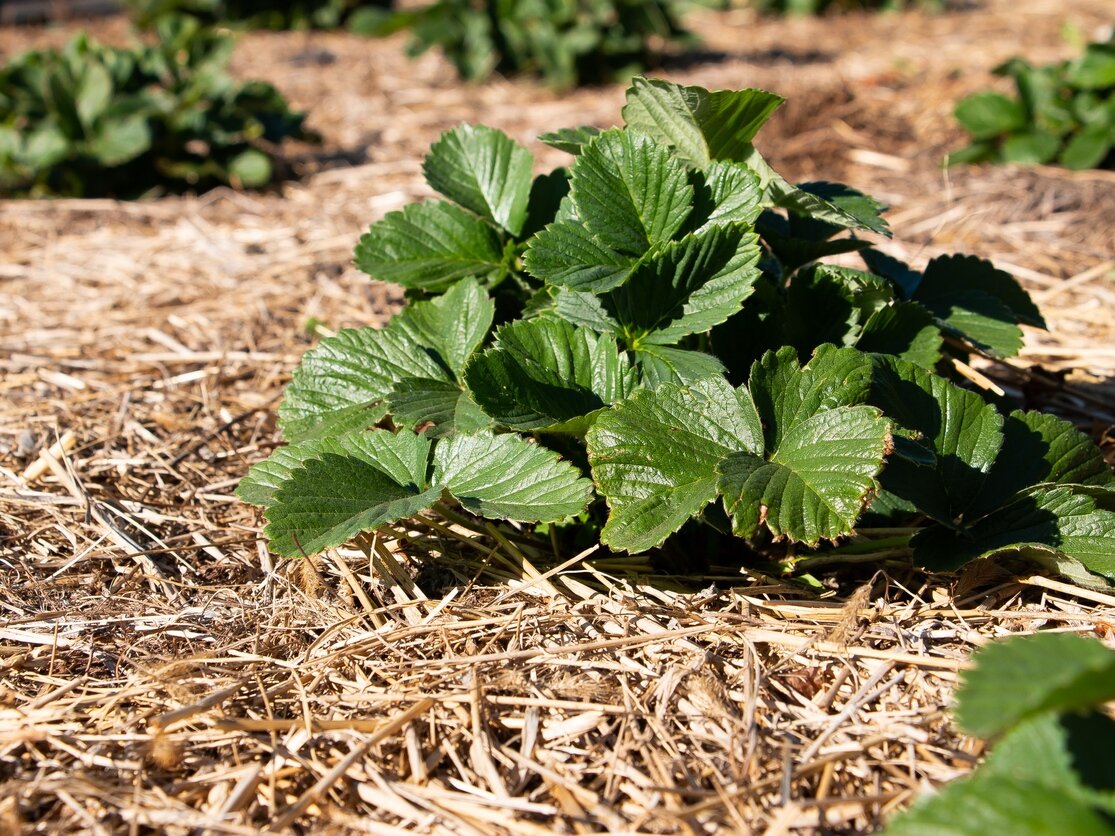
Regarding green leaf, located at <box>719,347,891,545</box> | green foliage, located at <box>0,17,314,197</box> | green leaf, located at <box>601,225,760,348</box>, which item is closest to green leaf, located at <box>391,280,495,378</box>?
green leaf, located at <box>601,225,760,348</box>

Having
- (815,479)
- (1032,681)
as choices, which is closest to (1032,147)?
(815,479)

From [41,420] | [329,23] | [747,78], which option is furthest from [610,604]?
[329,23]

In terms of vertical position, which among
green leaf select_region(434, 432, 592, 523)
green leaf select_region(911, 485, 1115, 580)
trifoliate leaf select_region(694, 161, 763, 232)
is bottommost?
green leaf select_region(911, 485, 1115, 580)

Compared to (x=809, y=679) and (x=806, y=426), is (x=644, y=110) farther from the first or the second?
(x=809, y=679)

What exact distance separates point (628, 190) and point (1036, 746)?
2.84 ft

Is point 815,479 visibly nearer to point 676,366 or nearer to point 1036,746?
point 676,366

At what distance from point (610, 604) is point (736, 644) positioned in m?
0.18

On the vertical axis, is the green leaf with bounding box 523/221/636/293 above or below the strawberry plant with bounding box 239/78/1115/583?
above

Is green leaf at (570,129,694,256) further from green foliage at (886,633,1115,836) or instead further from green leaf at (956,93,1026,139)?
green leaf at (956,93,1026,139)

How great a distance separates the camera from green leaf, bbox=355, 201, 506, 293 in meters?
1.67

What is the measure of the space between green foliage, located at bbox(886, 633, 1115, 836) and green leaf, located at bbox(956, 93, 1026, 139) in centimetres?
277

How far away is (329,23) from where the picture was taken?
5.98 meters

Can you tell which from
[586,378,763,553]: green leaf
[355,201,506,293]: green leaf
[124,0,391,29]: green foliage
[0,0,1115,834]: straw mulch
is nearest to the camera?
[0,0,1115,834]: straw mulch

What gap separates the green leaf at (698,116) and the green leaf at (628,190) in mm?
61
